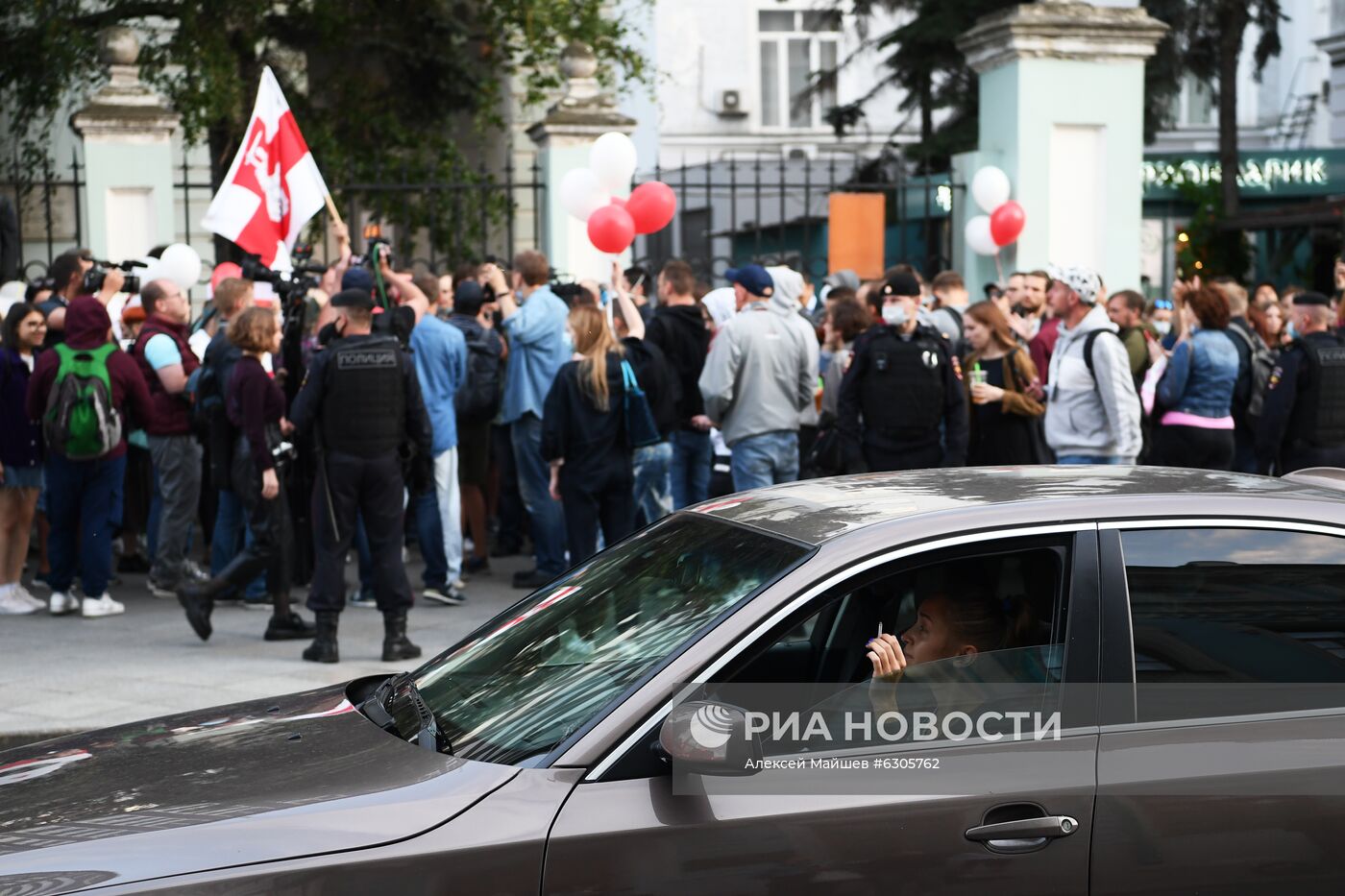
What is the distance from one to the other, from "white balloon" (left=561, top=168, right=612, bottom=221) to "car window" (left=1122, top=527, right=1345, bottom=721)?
9.16 metres

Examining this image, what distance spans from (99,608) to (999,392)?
571 cm

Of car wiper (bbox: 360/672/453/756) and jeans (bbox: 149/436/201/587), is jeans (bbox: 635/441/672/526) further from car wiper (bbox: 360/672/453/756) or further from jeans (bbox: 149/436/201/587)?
car wiper (bbox: 360/672/453/756)

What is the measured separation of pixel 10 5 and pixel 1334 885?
15.4 metres

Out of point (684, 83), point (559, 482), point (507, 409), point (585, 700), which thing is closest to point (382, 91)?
point (507, 409)

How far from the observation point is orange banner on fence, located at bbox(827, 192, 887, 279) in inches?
567

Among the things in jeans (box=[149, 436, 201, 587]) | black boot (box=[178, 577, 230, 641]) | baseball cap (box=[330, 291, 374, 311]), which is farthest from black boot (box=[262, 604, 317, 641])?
baseball cap (box=[330, 291, 374, 311])

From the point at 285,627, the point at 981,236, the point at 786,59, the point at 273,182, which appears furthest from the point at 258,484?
the point at 786,59

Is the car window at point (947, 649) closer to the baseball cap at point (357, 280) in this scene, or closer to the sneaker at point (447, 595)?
the baseball cap at point (357, 280)

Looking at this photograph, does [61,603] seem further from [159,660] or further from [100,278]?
[100,278]

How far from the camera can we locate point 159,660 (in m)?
8.37

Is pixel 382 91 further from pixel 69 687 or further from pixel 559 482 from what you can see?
pixel 69 687

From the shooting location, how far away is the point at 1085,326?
8.55 meters

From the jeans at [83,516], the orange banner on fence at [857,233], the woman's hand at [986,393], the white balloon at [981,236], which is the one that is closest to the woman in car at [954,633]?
the woman's hand at [986,393]

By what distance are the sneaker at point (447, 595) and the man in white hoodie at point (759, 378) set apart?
1.96 meters
